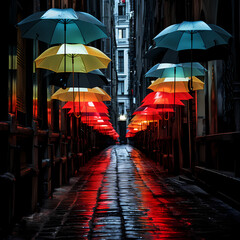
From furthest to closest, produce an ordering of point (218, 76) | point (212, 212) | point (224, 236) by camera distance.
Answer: point (218, 76)
point (212, 212)
point (224, 236)

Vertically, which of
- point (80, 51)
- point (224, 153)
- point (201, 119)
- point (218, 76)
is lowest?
point (224, 153)

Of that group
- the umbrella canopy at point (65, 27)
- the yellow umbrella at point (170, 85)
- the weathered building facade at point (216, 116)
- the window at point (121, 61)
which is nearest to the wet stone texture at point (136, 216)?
the weathered building facade at point (216, 116)

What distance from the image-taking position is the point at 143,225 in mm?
5430

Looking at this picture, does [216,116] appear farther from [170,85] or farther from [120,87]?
[120,87]

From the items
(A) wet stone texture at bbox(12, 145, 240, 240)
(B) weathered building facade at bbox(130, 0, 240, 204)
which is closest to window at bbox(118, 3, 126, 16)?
(B) weathered building facade at bbox(130, 0, 240, 204)

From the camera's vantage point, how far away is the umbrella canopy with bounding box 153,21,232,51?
25.0ft

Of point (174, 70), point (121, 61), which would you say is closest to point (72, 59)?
point (174, 70)

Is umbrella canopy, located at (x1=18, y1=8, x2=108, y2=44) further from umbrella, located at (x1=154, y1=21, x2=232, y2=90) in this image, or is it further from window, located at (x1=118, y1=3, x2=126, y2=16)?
window, located at (x1=118, y1=3, x2=126, y2=16)

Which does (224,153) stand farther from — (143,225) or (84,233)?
(84,233)

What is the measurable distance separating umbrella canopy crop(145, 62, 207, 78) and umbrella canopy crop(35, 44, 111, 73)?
1.81m

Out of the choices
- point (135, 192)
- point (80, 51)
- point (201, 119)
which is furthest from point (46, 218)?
point (201, 119)

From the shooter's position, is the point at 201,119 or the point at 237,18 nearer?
the point at 237,18

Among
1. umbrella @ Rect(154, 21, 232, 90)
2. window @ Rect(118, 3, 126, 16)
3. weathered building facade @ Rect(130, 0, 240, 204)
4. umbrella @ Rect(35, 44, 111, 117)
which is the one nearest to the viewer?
weathered building facade @ Rect(130, 0, 240, 204)

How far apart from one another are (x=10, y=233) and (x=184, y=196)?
415cm
